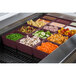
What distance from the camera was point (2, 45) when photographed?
254cm

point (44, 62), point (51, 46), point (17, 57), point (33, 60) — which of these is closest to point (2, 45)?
point (17, 57)

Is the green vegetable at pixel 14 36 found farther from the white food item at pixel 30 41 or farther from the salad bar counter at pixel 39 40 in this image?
the white food item at pixel 30 41

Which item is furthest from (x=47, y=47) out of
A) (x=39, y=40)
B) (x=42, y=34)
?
(x=42, y=34)

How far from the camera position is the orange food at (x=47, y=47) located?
2160 mm

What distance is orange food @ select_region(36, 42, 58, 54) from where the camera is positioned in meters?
2.16

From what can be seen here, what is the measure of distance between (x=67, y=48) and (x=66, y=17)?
3.56ft

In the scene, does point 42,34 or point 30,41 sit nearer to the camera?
point 30,41

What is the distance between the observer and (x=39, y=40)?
242cm

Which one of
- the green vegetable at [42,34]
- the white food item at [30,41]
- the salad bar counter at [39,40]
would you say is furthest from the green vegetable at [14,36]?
the green vegetable at [42,34]

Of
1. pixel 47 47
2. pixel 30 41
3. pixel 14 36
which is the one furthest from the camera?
pixel 14 36

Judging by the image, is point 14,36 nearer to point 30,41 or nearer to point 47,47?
point 30,41

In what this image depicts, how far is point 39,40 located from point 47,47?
0.26 meters

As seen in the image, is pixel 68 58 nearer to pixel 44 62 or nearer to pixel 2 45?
pixel 44 62

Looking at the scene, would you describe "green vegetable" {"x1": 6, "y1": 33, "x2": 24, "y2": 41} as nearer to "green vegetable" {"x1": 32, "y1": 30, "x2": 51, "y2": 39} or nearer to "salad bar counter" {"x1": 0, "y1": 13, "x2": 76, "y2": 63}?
"salad bar counter" {"x1": 0, "y1": 13, "x2": 76, "y2": 63}
